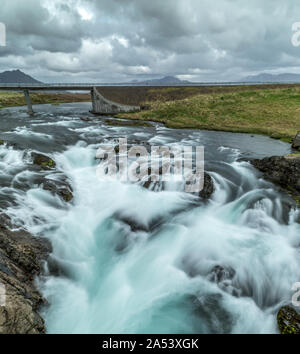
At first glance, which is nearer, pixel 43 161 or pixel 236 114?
pixel 43 161

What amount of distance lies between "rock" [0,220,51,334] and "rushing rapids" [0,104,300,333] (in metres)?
0.54

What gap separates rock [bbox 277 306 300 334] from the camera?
5938mm

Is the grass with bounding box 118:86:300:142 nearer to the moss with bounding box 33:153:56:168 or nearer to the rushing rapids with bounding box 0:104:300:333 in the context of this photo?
the rushing rapids with bounding box 0:104:300:333

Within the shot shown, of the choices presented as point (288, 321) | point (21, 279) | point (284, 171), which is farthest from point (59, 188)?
point (284, 171)

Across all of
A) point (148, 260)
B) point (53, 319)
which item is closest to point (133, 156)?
point (148, 260)

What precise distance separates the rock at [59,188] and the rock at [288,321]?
446 inches

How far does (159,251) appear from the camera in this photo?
9.99 metres

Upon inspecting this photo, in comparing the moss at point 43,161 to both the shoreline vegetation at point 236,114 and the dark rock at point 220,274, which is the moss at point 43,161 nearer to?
the dark rock at point 220,274

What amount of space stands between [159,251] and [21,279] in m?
5.75

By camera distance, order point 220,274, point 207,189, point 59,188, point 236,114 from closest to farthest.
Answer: point 220,274 → point 59,188 → point 207,189 → point 236,114

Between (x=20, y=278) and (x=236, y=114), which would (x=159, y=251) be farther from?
(x=236, y=114)

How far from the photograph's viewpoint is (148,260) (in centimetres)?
967
